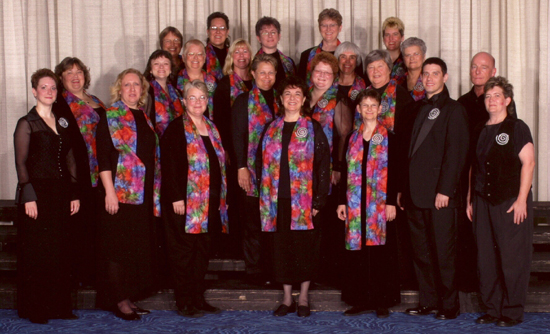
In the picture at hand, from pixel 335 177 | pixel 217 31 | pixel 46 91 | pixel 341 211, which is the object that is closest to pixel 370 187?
pixel 341 211

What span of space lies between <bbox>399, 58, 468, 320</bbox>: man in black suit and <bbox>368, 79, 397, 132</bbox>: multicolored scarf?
235 mm

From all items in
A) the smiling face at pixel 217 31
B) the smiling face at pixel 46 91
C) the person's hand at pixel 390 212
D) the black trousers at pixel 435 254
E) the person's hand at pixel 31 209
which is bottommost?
the black trousers at pixel 435 254

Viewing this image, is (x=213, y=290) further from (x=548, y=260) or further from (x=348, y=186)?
(x=548, y=260)

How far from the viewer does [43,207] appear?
12.1 ft

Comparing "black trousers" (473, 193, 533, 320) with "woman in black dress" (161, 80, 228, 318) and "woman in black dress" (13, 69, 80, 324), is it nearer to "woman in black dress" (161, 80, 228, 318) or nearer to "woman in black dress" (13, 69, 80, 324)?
"woman in black dress" (161, 80, 228, 318)

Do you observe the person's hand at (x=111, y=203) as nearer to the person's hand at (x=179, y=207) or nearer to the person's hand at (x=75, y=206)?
the person's hand at (x=75, y=206)

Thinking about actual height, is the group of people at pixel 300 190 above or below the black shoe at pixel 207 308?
above

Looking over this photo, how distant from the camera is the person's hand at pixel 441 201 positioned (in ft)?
11.7

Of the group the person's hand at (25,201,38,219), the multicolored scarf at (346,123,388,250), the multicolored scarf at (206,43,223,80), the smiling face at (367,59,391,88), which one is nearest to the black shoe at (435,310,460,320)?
the multicolored scarf at (346,123,388,250)

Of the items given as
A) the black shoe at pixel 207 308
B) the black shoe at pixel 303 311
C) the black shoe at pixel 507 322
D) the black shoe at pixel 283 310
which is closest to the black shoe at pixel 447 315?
the black shoe at pixel 507 322

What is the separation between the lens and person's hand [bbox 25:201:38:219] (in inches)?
143

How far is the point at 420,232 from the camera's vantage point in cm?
370

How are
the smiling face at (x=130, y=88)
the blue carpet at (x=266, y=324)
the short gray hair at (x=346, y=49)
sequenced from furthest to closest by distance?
the short gray hair at (x=346, y=49) < the smiling face at (x=130, y=88) < the blue carpet at (x=266, y=324)

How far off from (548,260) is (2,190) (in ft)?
15.7
